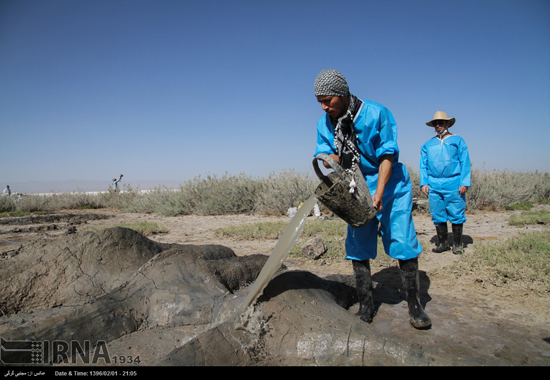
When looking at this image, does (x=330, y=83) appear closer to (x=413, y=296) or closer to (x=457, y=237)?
(x=413, y=296)

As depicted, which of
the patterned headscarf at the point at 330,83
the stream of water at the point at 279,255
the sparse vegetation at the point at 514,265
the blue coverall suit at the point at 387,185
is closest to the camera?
the stream of water at the point at 279,255

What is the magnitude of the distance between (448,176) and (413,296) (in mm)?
3196

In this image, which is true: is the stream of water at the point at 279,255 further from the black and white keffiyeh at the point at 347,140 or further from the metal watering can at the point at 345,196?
the black and white keffiyeh at the point at 347,140

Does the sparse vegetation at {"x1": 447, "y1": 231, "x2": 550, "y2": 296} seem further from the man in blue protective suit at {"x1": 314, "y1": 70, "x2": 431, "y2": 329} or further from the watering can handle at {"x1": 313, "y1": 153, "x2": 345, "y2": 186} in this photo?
the watering can handle at {"x1": 313, "y1": 153, "x2": 345, "y2": 186}

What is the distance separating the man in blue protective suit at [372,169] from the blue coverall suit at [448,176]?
2861 millimetres

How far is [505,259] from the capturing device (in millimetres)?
4066

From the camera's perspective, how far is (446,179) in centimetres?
533

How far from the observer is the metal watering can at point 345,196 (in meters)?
2.36

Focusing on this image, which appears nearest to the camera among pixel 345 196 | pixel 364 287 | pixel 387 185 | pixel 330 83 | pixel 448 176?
pixel 345 196

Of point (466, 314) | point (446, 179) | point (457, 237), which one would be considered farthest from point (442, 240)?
point (466, 314)

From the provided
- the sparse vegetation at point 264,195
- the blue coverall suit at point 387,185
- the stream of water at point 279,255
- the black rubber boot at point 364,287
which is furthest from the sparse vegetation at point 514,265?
the sparse vegetation at point 264,195

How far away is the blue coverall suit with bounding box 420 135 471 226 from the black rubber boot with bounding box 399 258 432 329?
2.87 meters

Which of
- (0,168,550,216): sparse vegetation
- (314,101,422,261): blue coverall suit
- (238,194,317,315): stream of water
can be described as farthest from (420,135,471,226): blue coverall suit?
(0,168,550,216): sparse vegetation
